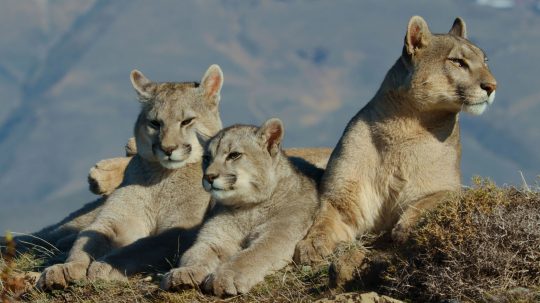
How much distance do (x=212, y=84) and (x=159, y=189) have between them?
180 centimetres

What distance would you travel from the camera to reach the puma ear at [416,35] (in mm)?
13688

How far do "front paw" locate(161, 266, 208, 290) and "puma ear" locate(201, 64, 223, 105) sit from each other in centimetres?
390

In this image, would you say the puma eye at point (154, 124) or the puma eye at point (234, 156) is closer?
the puma eye at point (234, 156)

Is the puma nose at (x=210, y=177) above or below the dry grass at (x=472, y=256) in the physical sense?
above

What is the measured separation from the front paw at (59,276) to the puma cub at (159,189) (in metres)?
0.28

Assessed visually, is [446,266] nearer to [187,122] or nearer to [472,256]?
[472,256]

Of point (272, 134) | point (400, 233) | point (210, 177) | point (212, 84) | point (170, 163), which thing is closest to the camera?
point (400, 233)

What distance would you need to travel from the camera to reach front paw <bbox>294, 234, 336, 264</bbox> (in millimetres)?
12297

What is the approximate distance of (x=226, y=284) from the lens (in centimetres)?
1137

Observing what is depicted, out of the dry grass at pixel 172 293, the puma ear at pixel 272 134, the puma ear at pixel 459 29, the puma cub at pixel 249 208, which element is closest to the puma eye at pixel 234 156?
the puma cub at pixel 249 208

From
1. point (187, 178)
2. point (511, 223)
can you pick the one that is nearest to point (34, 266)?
point (187, 178)

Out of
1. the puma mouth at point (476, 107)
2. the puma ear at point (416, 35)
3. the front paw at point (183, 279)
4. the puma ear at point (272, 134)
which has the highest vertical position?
the puma ear at point (416, 35)

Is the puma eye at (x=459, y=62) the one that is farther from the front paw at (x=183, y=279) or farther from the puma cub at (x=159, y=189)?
the front paw at (x=183, y=279)

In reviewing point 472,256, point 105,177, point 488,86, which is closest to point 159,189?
point 105,177
